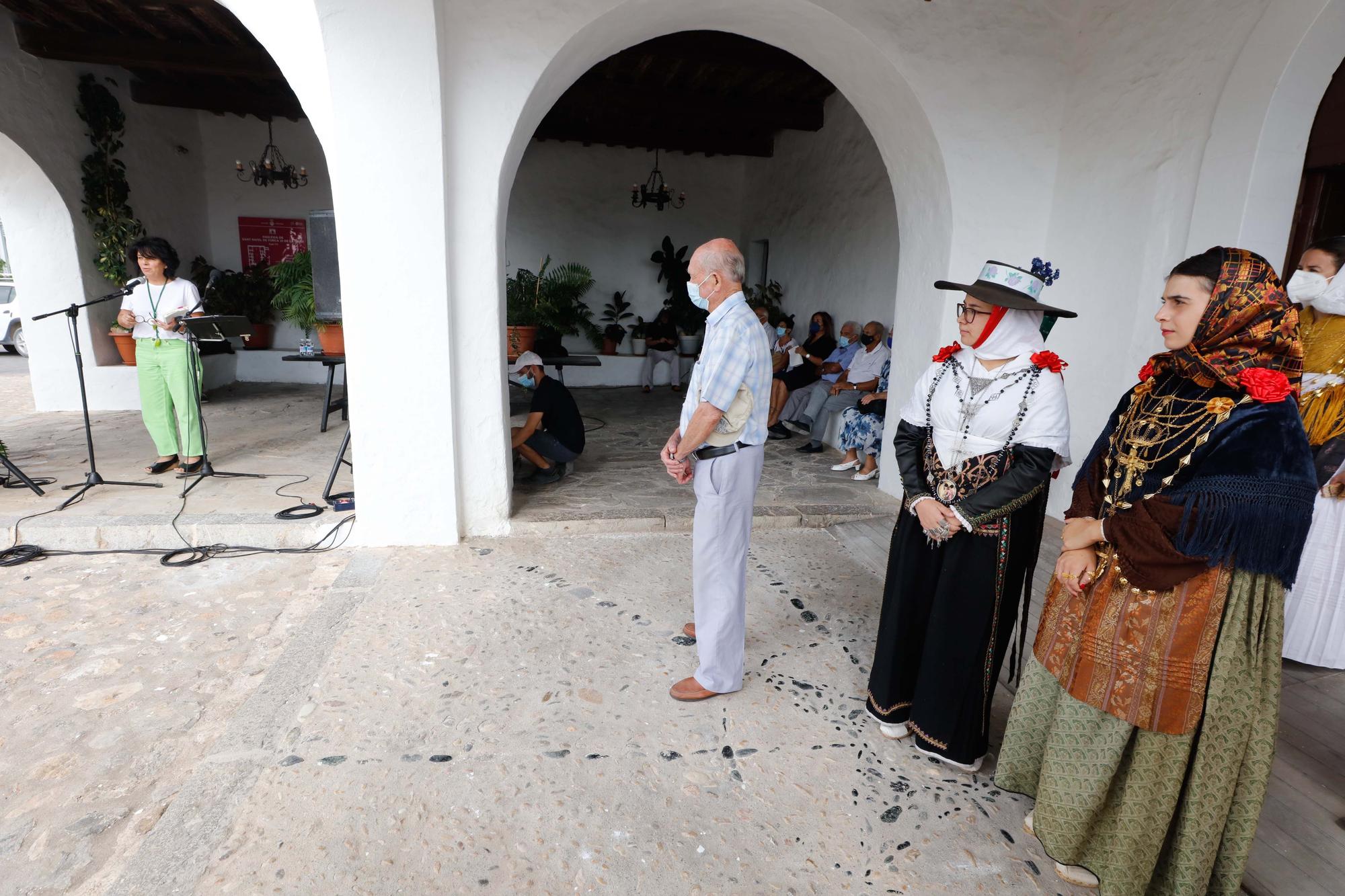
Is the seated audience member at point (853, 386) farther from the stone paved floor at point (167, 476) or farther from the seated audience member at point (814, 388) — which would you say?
the stone paved floor at point (167, 476)

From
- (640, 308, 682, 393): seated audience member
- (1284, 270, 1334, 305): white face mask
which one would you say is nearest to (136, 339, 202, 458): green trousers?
(640, 308, 682, 393): seated audience member

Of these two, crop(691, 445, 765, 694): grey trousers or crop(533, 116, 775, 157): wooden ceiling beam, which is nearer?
crop(691, 445, 765, 694): grey trousers

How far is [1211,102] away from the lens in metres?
3.33

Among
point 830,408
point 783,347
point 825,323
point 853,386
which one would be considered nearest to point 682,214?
point 783,347

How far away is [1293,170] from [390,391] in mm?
4468

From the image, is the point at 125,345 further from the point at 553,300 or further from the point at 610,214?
the point at 610,214

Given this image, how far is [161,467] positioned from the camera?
498 cm

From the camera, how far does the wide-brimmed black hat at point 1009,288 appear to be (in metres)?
1.91

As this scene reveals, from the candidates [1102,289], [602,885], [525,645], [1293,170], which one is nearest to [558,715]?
[525,645]

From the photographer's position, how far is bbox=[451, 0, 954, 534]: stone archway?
3.74 m

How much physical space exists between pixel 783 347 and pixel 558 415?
3434 mm

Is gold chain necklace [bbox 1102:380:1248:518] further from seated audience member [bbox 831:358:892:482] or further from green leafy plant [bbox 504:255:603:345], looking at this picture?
green leafy plant [bbox 504:255:603:345]

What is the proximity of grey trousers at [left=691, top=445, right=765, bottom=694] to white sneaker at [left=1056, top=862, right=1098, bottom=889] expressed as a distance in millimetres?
1125

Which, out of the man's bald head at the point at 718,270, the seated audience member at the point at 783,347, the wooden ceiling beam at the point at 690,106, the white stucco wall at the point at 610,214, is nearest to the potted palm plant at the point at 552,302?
the white stucco wall at the point at 610,214
